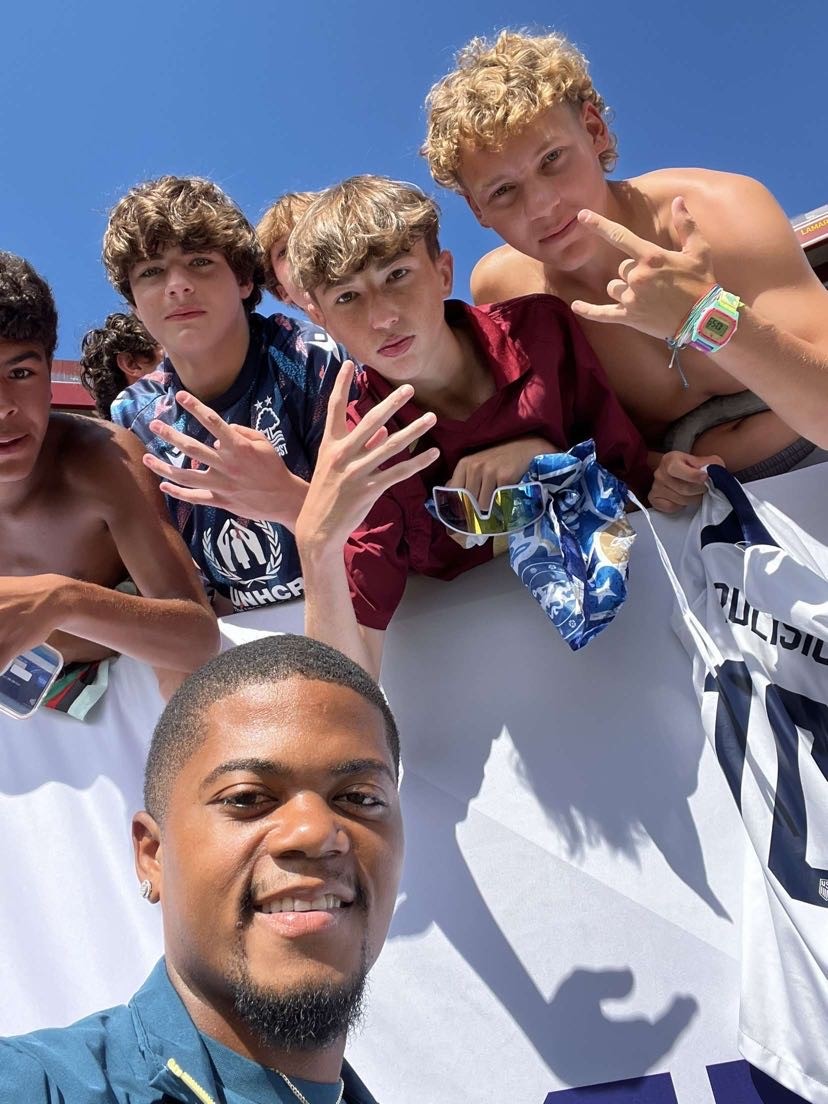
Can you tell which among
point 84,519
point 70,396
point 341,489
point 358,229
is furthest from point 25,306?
point 70,396

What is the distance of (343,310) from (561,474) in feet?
1.81

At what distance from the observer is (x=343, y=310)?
1.85 meters

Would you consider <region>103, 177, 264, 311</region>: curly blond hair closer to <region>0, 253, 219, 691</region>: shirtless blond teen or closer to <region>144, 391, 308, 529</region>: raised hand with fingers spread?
<region>0, 253, 219, 691</region>: shirtless blond teen

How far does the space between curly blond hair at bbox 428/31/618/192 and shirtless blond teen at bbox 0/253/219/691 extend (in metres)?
0.99

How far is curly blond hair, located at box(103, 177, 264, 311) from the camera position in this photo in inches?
87.0

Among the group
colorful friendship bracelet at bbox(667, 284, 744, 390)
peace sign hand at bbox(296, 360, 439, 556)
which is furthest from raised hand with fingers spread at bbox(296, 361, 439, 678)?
colorful friendship bracelet at bbox(667, 284, 744, 390)

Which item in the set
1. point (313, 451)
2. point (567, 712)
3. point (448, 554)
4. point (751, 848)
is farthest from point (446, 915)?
point (313, 451)

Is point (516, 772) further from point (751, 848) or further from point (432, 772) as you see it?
point (751, 848)

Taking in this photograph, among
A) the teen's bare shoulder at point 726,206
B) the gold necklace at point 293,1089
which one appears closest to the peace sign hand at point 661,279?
the teen's bare shoulder at point 726,206

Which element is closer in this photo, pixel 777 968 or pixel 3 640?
pixel 777 968

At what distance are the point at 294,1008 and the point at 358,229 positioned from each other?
143cm

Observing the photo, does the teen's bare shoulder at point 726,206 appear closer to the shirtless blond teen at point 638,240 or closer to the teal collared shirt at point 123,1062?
the shirtless blond teen at point 638,240

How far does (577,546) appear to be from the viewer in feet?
6.08

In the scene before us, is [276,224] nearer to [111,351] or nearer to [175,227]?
[175,227]
